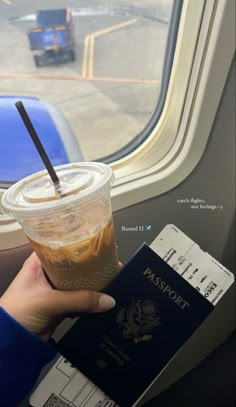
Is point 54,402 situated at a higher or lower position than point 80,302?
lower

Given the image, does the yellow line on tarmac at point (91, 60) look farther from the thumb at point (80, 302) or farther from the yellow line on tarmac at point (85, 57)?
the thumb at point (80, 302)

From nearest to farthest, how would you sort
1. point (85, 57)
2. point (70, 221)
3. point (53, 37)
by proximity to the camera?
point (70, 221), point (53, 37), point (85, 57)

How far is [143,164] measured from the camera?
114 centimetres

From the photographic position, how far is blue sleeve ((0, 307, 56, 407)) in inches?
29.8

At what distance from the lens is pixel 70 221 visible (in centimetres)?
67

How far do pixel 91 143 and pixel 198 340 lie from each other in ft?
2.43

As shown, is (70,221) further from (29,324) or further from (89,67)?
(89,67)

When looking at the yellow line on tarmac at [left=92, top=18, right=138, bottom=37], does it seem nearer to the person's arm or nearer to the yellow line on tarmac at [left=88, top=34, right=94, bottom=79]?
the yellow line on tarmac at [left=88, top=34, right=94, bottom=79]

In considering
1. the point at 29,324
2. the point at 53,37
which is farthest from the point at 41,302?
the point at 53,37

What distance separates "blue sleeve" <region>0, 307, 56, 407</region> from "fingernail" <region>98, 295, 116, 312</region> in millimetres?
133

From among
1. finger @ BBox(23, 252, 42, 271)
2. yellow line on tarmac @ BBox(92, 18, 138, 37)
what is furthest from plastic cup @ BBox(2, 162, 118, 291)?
yellow line on tarmac @ BBox(92, 18, 138, 37)

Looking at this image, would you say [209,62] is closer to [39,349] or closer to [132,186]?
[132,186]

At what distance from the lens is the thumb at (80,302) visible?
737 millimetres

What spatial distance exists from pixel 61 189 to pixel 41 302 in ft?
0.75
